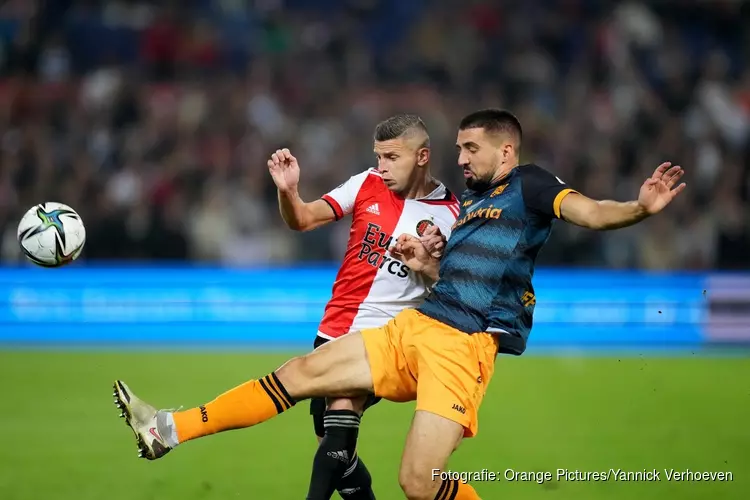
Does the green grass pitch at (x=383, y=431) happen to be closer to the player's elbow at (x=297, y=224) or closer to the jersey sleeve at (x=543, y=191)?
the player's elbow at (x=297, y=224)

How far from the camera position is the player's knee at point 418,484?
5141mm

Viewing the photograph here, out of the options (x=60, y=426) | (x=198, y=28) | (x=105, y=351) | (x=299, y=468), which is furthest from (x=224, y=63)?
(x=299, y=468)

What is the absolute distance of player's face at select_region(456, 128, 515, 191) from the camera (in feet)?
18.6

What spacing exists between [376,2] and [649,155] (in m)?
5.31

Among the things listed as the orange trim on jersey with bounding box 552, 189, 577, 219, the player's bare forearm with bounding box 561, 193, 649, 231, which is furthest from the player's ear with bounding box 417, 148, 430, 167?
the player's bare forearm with bounding box 561, 193, 649, 231

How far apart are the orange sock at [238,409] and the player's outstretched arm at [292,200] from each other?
3.41 feet

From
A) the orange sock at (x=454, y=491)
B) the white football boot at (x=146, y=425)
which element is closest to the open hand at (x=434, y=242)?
the orange sock at (x=454, y=491)

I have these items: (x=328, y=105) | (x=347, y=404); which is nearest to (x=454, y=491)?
(x=347, y=404)

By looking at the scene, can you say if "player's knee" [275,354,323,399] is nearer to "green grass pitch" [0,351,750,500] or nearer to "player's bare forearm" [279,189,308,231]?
"player's bare forearm" [279,189,308,231]

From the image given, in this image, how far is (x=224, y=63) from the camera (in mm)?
16625

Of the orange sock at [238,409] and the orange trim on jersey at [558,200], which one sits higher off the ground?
the orange trim on jersey at [558,200]

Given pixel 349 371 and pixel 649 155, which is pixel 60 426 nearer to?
pixel 349 371

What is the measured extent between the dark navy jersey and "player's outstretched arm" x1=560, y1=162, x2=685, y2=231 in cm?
36

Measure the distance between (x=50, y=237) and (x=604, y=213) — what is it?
3.29 meters
